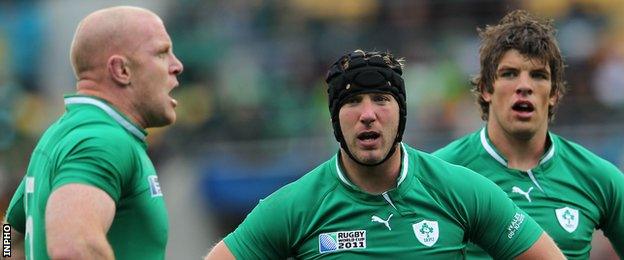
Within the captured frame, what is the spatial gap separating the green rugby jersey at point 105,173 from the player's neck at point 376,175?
32.8 inches

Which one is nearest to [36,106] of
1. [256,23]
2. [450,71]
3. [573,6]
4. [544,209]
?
[256,23]

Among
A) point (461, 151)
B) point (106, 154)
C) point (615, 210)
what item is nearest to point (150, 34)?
point (106, 154)

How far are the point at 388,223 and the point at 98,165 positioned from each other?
4.31ft

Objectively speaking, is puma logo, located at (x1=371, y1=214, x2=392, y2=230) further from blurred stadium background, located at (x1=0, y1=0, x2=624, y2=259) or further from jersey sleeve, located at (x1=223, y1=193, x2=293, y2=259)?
blurred stadium background, located at (x1=0, y1=0, x2=624, y2=259)

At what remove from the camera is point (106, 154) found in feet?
15.8

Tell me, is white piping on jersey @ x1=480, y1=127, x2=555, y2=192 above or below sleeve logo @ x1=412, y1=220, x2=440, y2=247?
above

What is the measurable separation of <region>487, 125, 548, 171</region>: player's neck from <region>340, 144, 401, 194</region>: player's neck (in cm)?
138

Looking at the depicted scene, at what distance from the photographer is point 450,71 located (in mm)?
13633

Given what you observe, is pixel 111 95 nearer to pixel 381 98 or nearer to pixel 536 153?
pixel 381 98

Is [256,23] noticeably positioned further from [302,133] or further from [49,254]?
[49,254]

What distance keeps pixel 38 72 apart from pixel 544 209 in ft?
30.3

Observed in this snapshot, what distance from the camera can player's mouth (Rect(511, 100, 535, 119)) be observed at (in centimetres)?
663

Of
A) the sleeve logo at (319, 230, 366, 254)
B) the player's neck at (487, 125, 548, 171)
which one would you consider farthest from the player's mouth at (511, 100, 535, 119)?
the sleeve logo at (319, 230, 366, 254)

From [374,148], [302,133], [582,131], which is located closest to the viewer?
[374,148]
